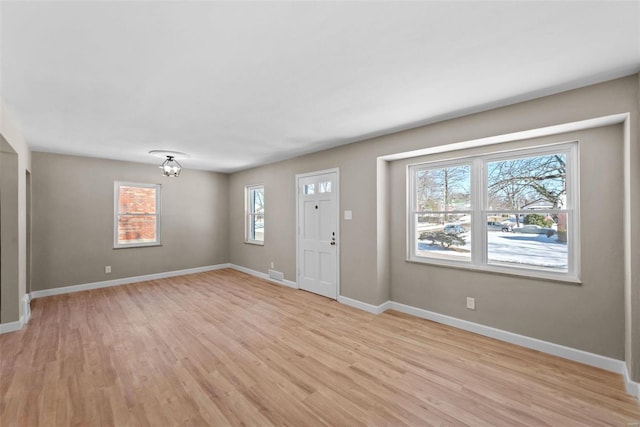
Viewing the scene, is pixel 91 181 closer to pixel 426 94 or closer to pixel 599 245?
pixel 426 94

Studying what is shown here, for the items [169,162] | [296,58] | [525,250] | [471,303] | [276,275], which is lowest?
[276,275]

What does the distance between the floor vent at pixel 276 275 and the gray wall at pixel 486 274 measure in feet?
0.46

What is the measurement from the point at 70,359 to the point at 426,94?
13.8 ft

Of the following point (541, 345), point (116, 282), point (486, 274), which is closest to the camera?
point (541, 345)

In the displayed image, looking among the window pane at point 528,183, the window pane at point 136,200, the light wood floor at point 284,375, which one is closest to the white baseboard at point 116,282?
the light wood floor at point 284,375

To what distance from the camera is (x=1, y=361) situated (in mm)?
2564

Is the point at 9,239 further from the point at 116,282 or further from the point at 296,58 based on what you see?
the point at 296,58

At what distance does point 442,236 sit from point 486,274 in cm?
69

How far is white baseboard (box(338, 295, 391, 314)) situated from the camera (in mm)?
3801

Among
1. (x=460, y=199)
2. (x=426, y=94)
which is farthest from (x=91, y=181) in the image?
(x=460, y=199)

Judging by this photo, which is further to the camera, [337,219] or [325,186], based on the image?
[325,186]

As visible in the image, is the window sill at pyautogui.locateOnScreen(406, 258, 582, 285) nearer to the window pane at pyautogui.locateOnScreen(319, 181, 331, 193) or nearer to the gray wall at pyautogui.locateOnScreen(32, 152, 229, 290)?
the window pane at pyautogui.locateOnScreen(319, 181, 331, 193)

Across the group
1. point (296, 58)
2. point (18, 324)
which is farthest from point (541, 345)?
point (18, 324)

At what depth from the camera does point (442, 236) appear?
3598 millimetres
